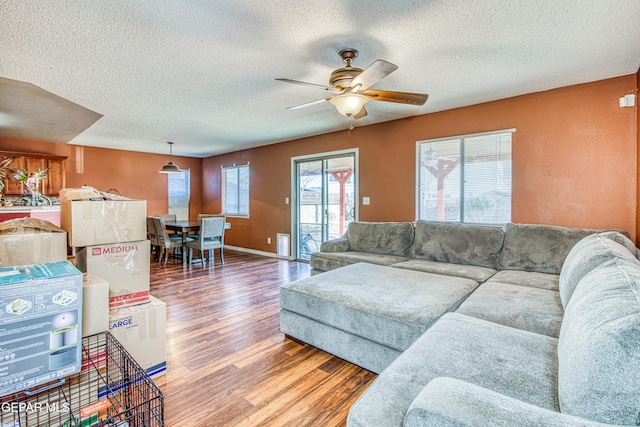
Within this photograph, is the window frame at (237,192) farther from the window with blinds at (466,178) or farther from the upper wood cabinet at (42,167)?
the window with blinds at (466,178)

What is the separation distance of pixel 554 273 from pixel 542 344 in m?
1.76

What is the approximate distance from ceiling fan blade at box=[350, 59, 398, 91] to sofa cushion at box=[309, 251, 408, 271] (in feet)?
6.43

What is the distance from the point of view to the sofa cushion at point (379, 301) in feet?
6.11

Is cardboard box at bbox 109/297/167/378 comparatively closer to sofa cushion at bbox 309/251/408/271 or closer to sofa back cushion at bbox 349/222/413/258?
sofa cushion at bbox 309/251/408/271

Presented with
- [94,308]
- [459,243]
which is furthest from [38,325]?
[459,243]

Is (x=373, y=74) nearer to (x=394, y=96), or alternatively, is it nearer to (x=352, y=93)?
(x=352, y=93)

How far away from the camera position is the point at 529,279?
8.50 ft

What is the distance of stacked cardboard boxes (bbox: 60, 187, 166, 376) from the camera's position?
1.69m

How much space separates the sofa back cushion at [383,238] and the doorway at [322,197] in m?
0.86

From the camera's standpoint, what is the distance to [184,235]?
18.2ft

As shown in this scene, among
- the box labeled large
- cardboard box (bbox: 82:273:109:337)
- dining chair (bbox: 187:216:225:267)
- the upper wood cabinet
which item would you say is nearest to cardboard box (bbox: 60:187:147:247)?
cardboard box (bbox: 82:273:109:337)

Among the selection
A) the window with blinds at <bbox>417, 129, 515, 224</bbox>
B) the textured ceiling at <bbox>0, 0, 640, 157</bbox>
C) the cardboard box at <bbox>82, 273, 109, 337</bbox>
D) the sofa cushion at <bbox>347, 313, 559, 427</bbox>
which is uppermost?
the textured ceiling at <bbox>0, 0, 640, 157</bbox>

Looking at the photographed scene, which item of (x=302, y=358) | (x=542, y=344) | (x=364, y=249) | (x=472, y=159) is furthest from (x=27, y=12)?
(x=472, y=159)

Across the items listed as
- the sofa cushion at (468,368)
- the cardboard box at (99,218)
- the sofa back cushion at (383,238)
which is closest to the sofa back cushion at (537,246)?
the sofa back cushion at (383,238)
